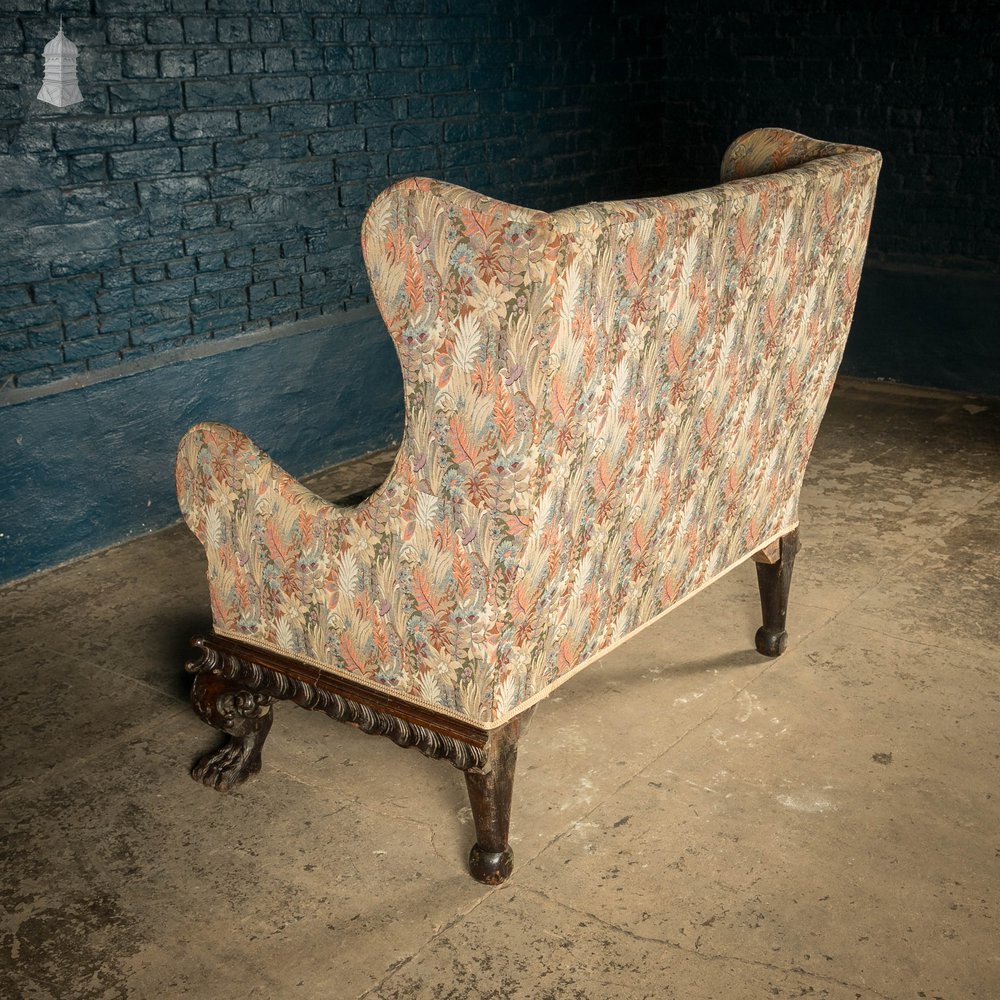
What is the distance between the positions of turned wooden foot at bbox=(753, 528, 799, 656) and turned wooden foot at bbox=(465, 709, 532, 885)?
0.98 m

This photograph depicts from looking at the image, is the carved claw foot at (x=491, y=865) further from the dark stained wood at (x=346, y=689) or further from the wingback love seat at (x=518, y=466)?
the dark stained wood at (x=346, y=689)

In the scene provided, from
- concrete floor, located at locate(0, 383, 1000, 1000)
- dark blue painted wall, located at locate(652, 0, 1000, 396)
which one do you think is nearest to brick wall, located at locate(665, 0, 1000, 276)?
dark blue painted wall, located at locate(652, 0, 1000, 396)

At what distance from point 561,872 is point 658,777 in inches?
14.7

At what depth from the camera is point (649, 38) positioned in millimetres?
5477

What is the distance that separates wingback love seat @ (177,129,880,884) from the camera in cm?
172

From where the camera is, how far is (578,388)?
5.85 feet

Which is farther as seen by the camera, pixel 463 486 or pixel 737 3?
pixel 737 3

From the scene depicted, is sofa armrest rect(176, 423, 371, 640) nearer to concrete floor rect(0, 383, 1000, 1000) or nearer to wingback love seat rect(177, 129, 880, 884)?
wingback love seat rect(177, 129, 880, 884)

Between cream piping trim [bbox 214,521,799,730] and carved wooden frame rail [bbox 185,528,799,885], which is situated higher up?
cream piping trim [bbox 214,521,799,730]

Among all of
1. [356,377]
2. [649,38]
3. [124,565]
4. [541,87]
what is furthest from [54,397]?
[649,38]

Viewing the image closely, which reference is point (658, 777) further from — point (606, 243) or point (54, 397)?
point (54, 397)

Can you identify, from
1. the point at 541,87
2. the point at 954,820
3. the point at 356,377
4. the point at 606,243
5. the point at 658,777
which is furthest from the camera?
the point at 541,87

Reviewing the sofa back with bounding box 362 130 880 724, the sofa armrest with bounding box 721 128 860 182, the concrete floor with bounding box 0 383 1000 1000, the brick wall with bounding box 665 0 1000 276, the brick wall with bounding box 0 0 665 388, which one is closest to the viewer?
the sofa back with bounding box 362 130 880 724

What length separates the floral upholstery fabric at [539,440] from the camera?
1711 millimetres
